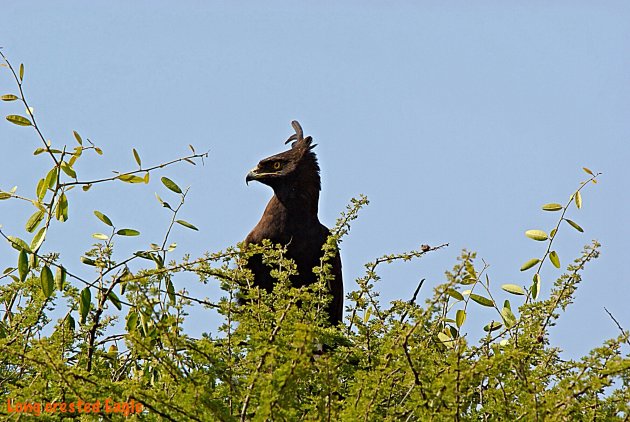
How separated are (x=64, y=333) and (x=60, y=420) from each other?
0.61m

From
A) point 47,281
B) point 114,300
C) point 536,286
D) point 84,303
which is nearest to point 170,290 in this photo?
point 114,300

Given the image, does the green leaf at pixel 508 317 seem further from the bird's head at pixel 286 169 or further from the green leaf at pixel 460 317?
the bird's head at pixel 286 169

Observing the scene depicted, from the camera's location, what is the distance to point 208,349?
341cm

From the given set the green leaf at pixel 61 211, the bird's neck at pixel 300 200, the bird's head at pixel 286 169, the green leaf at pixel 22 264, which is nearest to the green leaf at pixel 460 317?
the green leaf at pixel 61 211

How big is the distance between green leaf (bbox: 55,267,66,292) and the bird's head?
4.93 metres

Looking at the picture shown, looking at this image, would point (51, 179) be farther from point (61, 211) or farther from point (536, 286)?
point (536, 286)

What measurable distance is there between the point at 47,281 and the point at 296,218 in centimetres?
473

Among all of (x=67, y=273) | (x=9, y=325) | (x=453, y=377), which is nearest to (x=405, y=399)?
(x=453, y=377)

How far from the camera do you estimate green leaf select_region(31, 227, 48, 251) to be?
3.99 meters

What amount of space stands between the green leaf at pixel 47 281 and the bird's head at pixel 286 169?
16.4ft

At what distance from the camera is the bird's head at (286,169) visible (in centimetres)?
903

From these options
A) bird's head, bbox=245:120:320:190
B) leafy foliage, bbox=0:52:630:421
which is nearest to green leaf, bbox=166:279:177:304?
leafy foliage, bbox=0:52:630:421

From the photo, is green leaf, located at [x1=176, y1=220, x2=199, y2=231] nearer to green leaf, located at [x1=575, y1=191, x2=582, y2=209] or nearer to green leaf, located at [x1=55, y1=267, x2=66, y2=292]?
green leaf, located at [x1=55, y1=267, x2=66, y2=292]

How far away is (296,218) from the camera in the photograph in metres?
8.65
